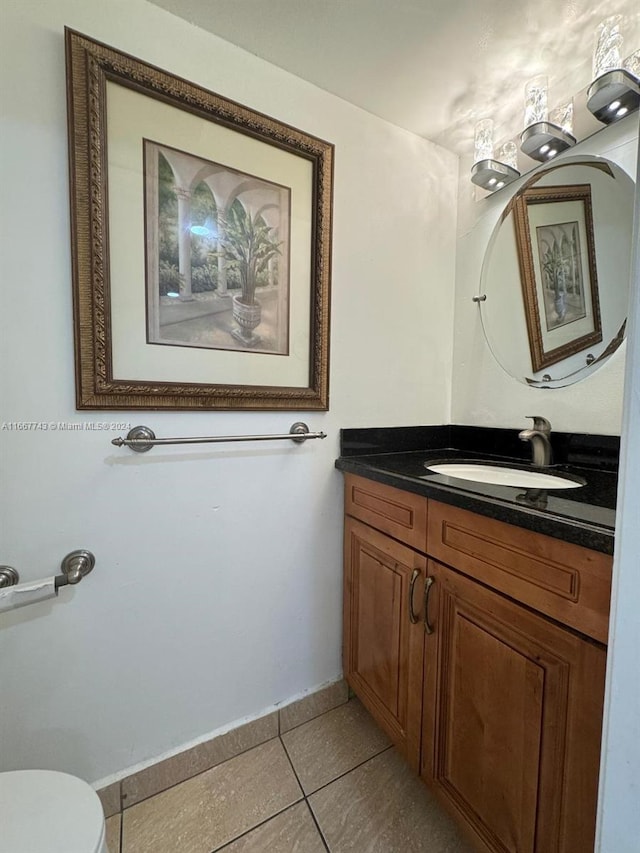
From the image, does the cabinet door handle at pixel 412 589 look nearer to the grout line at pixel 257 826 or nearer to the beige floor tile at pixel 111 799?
the grout line at pixel 257 826

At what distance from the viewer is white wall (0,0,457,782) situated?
0.84m

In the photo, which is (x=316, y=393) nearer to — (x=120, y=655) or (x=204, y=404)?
(x=204, y=404)

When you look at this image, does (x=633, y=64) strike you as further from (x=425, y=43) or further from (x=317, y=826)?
(x=317, y=826)

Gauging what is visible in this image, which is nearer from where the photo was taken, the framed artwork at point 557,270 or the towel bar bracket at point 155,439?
the towel bar bracket at point 155,439

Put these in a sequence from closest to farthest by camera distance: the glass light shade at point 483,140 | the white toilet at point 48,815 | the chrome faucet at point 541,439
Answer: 1. the white toilet at point 48,815
2. the chrome faucet at point 541,439
3. the glass light shade at point 483,140

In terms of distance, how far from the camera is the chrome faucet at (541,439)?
1146mm

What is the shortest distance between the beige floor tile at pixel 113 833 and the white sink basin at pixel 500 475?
1.27 m

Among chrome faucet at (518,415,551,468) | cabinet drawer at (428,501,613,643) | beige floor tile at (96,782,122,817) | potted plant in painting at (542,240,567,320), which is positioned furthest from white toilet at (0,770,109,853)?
potted plant in painting at (542,240,567,320)

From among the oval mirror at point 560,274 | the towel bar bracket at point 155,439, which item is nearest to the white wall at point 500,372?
the oval mirror at point 560,274

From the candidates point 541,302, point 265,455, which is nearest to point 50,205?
point 265,455

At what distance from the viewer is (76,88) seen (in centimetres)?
83

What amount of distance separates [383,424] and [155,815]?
134cm

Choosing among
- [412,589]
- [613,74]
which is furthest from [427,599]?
[613,74]

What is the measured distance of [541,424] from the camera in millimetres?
1161
